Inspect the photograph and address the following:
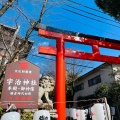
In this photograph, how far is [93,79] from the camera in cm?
1967

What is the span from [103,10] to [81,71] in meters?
13.5

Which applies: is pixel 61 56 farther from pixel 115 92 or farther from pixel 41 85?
pixel 115 92

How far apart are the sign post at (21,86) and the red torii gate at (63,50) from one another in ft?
10.2

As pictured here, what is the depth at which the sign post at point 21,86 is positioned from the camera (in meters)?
4.83

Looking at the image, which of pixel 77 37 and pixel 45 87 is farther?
pixel 77 37

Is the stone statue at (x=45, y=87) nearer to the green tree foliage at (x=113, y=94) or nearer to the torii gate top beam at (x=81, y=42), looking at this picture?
the torii gate top beam at (x=81, y=42)

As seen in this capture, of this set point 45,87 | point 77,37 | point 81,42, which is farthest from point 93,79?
point 45,87

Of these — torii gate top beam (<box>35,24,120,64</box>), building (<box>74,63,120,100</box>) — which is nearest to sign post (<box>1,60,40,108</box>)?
torii gate top beam (<box>35,24,120,64</box>)

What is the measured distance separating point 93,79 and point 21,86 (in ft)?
51.3

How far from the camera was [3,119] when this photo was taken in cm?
413

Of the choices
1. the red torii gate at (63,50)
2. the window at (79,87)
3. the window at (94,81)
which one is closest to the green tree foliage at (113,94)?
the window at (94,81)

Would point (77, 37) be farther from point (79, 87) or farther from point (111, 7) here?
point (79, 87)

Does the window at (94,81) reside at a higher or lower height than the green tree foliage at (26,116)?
higher

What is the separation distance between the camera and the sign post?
15.8 feet
